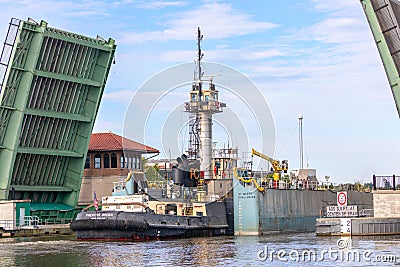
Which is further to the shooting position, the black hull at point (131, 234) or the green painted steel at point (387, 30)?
the black hull at point (131, 234)

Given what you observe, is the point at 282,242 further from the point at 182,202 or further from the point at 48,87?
the point at 48,87

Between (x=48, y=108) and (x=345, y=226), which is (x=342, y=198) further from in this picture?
(x=48, y=108)

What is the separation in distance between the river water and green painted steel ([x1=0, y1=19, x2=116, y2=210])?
7.86m

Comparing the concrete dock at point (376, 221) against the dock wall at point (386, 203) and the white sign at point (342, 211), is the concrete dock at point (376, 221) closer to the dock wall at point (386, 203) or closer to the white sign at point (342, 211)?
the dock wall at point (386, 203)

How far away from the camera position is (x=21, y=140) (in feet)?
135

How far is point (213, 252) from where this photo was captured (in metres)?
27.5

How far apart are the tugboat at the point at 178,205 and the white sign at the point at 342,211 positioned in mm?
5670

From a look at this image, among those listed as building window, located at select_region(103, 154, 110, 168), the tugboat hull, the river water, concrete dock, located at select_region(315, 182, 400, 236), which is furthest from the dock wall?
building window, located at select_region(103, 154, 110, 168)

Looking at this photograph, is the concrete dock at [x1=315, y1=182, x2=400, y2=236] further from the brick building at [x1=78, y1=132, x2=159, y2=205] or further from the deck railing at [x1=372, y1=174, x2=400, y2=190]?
the brick building at [x1=78, y1=132, x2=159, y2=205]

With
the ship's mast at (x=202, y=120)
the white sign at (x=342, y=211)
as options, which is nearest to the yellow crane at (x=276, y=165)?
the ship's mast at (x=202, y=120)

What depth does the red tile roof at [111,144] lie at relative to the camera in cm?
5244

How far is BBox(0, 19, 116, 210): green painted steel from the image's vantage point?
38.8 m

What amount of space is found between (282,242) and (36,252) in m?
9.46

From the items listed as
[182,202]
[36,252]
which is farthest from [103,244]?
[182,202]
